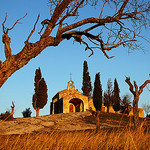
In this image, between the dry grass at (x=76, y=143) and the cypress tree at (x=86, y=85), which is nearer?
the dry grass at (x=76, y=143)

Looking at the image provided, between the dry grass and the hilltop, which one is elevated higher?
the dry grass

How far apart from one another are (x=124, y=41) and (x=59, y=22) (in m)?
2.11

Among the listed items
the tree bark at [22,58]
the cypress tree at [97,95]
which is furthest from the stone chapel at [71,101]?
the tree bark at [22,58]

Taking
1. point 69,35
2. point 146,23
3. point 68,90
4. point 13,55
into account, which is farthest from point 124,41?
point 68,90

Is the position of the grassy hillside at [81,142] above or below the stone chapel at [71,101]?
below

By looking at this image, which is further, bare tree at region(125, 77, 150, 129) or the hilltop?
the hilltop

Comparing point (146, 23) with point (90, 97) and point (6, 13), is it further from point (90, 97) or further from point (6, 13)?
point (90, 97)

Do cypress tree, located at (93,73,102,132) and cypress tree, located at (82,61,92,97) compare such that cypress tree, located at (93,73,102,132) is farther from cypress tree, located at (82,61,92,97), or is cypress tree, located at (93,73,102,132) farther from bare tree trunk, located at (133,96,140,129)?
bare tree trunk, located at (133,96,140,129)

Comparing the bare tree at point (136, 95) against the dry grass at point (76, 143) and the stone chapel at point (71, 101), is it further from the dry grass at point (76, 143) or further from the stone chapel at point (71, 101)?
the stone chapel at point (71, 101)

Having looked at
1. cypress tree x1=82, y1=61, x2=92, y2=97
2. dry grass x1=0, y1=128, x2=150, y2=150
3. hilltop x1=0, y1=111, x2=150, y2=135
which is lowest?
hilltop x1=0, y1=111, x2=150, y2=135

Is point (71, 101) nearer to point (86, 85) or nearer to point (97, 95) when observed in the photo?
point (86, 85)

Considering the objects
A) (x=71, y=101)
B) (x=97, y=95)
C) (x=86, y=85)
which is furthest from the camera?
(x=86, y=85)

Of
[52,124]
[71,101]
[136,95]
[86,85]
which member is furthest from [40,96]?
[136,95]

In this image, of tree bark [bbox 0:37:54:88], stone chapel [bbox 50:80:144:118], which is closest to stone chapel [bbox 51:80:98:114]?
stone chapel [bbox 50:80:144:118]
